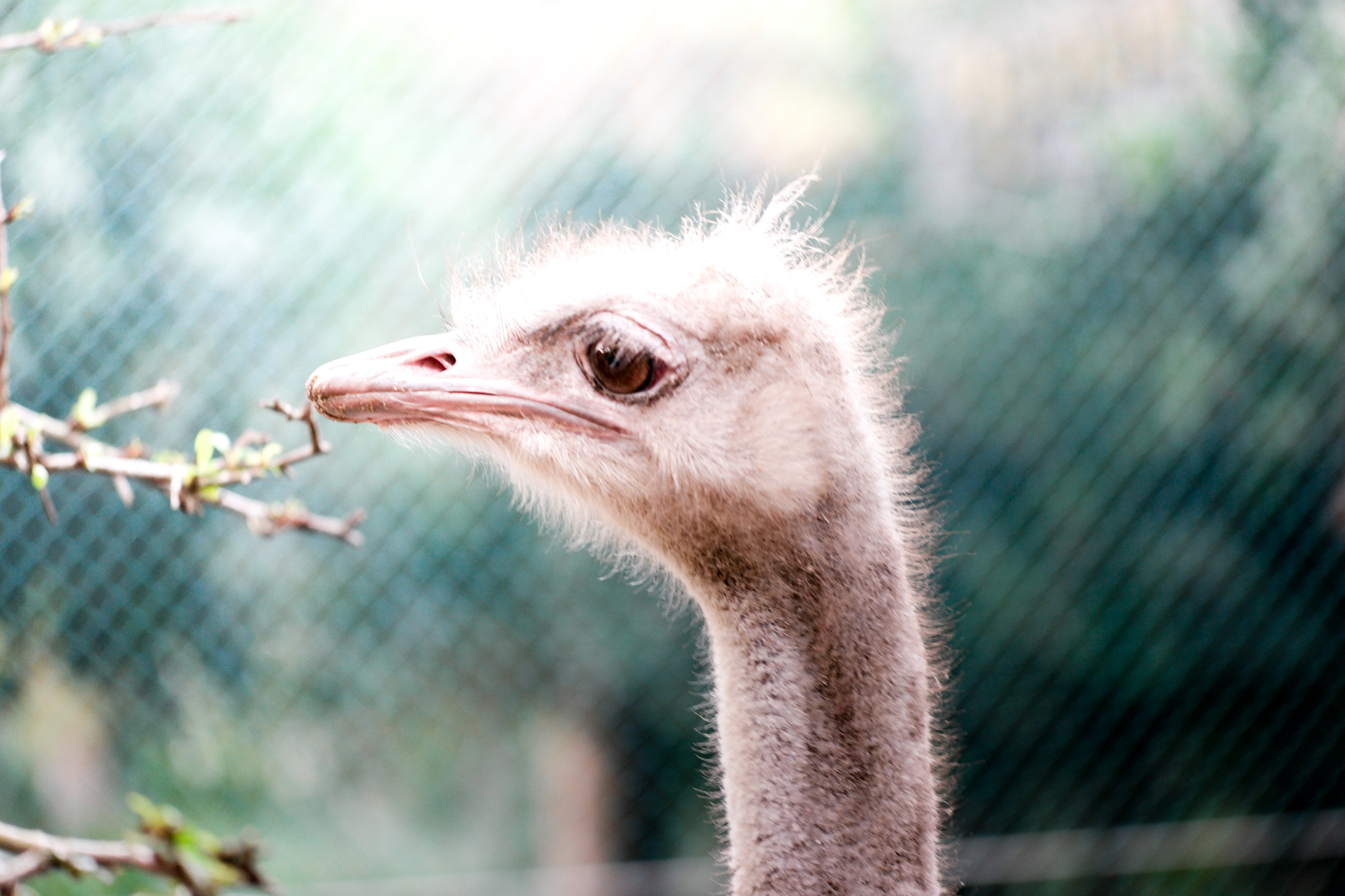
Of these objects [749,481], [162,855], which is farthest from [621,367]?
[162,855]

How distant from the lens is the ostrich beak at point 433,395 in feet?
3.05

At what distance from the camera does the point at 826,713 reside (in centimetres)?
93

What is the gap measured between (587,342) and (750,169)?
1885mm

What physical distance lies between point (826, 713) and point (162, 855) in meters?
0.61

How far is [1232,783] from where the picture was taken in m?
3.03

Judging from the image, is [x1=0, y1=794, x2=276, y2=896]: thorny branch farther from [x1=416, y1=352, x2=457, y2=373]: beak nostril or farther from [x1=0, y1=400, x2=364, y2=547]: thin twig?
[x1=416, y1=352, x2=457, y2=373]: beak nostril

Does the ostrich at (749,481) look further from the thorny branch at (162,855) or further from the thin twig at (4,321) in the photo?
the thorny branch at (162,855)

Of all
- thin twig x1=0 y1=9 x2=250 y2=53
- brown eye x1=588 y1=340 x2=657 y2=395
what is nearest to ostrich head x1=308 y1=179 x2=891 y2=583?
brown eye x1=588 y1=340 x2=657 y2=395

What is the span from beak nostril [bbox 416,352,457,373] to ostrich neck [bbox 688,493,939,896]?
0.95ft

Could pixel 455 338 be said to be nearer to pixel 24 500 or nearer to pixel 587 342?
pixel 587 342

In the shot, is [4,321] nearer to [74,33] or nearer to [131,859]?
[74,33]

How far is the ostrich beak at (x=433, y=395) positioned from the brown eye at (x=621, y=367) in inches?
1.1

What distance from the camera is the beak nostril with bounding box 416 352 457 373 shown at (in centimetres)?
98

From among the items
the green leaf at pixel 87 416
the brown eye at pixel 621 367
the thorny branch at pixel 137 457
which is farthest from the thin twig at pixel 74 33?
the brown eye at pixel 621 367
